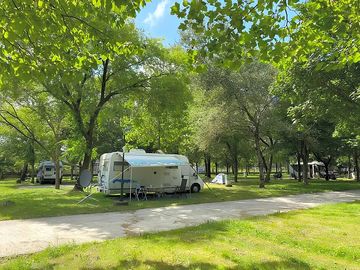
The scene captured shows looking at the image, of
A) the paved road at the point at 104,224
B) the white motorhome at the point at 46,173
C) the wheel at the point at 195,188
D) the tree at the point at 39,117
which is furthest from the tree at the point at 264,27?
the white motorhome at the point at 46,173

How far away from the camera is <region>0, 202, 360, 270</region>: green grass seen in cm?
636

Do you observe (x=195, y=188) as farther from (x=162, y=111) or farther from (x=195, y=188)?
(x=162, y=111)

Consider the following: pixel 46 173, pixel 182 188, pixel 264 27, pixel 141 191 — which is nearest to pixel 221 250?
pixel 264 27

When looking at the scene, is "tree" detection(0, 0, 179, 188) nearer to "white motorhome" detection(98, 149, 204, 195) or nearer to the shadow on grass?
the shadow on grass

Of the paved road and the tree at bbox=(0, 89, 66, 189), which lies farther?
the tree at bbox=(0, 89, 66, 189)

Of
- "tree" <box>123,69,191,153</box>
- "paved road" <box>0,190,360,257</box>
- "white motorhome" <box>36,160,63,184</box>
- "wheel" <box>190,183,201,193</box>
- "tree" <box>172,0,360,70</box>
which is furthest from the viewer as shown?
"white motorhome" <box>36,160,63,184</box>

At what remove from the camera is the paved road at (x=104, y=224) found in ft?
28.7

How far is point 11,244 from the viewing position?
8352 mm

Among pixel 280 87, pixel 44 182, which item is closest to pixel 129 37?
pixel 280 87

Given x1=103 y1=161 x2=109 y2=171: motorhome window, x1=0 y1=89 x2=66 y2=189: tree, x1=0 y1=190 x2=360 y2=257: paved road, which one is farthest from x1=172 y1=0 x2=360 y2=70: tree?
x1=0 y1=89 x2=66 y2=189: tree

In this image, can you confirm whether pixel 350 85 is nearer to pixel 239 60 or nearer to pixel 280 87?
pixel 280 87

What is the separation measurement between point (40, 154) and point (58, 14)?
39.4m

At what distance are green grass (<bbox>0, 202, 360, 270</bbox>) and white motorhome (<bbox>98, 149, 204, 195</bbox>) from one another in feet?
31.7

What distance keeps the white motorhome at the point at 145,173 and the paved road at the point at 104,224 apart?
4161 millimetres
